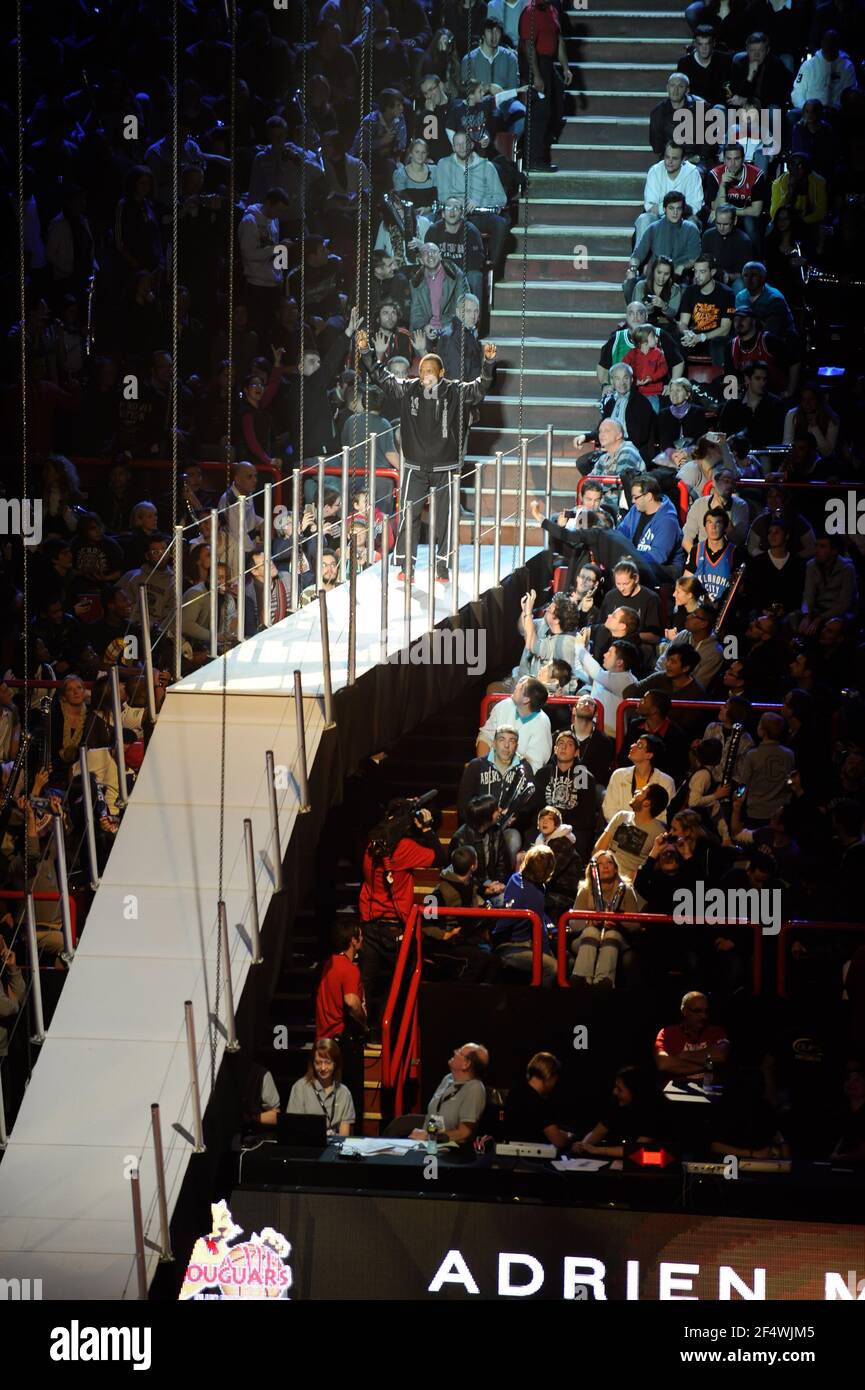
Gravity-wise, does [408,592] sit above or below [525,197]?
below

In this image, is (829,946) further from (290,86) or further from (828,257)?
(290,86)

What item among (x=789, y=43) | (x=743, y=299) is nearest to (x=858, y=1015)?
(x=743, y=299)

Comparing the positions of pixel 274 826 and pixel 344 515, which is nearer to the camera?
pixel 274 826

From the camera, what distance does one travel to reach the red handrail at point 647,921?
988 cm

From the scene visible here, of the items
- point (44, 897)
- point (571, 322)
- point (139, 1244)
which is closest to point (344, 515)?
point (44, 897)

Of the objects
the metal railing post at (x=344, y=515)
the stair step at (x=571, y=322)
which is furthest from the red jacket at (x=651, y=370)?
the metal railing post at (x=344, y=515)

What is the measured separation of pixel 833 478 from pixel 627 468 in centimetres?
116

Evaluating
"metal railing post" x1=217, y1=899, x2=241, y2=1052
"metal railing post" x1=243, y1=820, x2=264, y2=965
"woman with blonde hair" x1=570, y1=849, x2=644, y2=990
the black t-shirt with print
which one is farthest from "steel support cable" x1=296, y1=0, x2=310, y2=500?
"metal railing post" x1=217, y1=899, x2=241, y2=1052

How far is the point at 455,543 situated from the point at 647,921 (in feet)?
10.5

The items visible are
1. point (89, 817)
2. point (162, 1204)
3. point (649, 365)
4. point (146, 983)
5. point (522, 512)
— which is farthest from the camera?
point (649, 365)

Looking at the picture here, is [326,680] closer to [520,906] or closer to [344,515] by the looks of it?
[520,906]

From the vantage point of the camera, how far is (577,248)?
646 inches

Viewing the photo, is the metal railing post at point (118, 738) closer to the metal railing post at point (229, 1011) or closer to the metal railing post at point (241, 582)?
the metal railing post at point (241, 582)

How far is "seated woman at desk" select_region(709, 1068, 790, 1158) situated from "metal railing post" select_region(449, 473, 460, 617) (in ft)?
11.9
